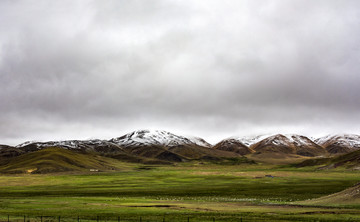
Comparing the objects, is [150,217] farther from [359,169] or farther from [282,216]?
[359,169]

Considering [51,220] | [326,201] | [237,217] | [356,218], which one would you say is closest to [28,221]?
[51,220]

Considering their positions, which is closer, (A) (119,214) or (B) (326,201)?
(A) (119,214)

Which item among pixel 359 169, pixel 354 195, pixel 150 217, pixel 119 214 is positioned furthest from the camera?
pixel 359 169

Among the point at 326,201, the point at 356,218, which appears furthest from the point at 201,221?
the point at 326,201

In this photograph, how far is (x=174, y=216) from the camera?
1929 inches

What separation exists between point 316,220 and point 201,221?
42.7 ft

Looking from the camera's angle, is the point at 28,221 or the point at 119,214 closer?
the point at 28,221

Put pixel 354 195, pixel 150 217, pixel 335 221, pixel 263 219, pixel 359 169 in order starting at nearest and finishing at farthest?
pixel 335 221 < pixel 263 219 < pixel 150 217 < pixel 354 195 < pixel 359 169

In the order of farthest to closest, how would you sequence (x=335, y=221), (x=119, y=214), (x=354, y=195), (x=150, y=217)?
(x=354, y=195), (x=119, y=214), (x=150, y=217), (x=335, y=221)

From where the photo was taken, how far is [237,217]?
154ft

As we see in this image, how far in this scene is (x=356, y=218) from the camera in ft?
141

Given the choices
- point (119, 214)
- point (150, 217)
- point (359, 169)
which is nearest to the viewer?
point (150, 217)

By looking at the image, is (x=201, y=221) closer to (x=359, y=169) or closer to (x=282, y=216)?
(x=282, y=216)

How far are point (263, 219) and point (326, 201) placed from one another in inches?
940
